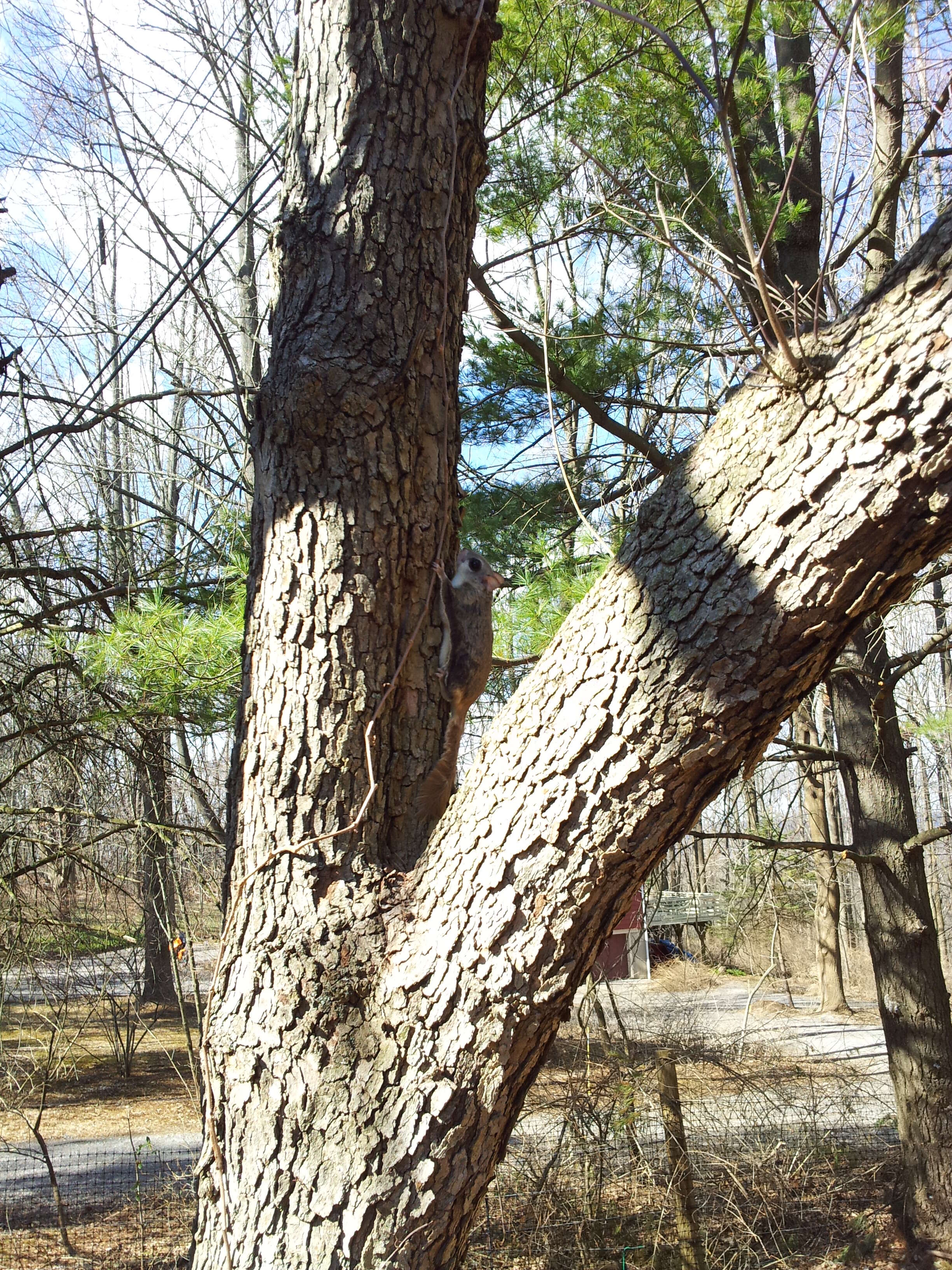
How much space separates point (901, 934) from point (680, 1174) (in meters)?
1.94

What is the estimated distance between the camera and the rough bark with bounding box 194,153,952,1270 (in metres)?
1.14

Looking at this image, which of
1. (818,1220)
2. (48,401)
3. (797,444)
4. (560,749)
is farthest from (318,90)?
(818,1220)

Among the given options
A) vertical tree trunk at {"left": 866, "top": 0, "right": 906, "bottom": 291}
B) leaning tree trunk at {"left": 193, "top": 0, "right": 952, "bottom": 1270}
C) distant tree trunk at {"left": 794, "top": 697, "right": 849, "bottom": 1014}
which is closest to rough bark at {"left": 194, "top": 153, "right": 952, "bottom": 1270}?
leaning tree trunk at {"left": 193, "top": 0, "right": 952, "bottom": 1270}

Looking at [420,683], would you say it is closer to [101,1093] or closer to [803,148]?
[803,148]

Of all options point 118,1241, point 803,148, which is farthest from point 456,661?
point 118,1241

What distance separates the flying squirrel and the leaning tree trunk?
42 mm

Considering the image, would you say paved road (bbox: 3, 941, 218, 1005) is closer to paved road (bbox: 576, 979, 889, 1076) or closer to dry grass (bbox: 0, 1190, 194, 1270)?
dry grass (bbox: 0, 1190, 194, 1270)

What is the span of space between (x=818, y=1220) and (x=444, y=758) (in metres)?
5.12

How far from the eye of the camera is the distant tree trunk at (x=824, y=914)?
9.48m

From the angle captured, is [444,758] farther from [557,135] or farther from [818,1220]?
[818,1220]

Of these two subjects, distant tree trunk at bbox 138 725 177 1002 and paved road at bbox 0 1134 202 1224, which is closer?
distant tree trunk at bbox 138 725 177 1002

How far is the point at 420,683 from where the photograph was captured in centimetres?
170

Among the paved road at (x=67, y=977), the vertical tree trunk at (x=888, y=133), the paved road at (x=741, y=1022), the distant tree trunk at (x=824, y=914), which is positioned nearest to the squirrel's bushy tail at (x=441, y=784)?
the vertical tree trunk at (x=888, y=133)

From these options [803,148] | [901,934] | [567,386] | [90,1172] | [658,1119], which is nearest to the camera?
[803,148]
